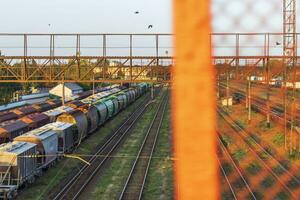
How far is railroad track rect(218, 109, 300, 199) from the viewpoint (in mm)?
15873

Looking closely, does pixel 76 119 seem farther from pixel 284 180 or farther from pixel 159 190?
pixel 284 180

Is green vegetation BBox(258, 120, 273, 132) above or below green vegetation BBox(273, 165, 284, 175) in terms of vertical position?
above

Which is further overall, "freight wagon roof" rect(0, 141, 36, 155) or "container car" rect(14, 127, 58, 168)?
"container car" rect(14, 127, 58, 168)

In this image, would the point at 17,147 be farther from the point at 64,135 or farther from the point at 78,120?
the point at 78,120

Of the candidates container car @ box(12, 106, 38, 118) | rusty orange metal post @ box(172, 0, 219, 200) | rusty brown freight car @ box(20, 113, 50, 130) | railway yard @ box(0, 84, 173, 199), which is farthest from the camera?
container car @ box(12, 106, 38, 118)

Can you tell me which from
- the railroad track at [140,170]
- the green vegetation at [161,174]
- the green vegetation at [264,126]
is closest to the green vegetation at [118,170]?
A: the railroad track at [140,170]

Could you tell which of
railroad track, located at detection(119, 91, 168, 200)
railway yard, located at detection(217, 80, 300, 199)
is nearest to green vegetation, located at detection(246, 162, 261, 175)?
railway yard, located at detection(217, 80, 300, 199)

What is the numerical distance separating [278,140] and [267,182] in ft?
32.5

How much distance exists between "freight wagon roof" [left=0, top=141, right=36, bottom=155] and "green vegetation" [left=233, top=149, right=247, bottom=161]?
10549 mm

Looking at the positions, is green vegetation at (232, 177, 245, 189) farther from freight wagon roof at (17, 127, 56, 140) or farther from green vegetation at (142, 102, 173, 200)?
freight wagon roof at (17, 127, 56, 140)

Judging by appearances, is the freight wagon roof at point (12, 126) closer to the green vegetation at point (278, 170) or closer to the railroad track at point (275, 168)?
the railroad track at point (275, 168)

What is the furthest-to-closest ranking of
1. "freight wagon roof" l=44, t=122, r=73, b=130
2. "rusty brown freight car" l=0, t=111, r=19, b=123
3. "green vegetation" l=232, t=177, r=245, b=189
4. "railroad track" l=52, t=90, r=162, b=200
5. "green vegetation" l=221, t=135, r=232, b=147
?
"green vegetation" l=221, t=135, r=232, b=147
"rusty brown freight car" l=0, t=111, r=19, b=123
"freight wagon roof" l=44, t=122, r=73, b=130
"green vegetation" l=232, t=177, r=245, b=189
"railroad track" l=52, t=90, r=162, b=200

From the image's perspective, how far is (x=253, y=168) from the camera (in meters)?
19.6

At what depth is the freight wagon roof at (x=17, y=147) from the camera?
51.6 ft
